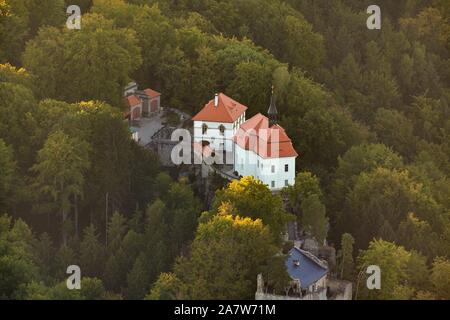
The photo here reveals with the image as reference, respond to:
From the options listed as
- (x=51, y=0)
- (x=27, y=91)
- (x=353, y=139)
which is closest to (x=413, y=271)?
(x=353, y=139)

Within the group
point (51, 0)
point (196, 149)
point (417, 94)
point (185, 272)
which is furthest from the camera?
point (417, 94)

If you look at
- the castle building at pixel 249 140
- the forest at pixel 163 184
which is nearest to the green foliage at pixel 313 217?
the forest at pixel 163 184

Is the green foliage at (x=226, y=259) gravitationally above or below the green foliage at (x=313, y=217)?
below

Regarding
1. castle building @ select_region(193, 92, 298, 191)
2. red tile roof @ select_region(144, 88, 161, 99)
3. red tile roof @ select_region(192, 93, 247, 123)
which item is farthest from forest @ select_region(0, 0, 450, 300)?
red tile roof @ select_region(192, 93, 247, 123)

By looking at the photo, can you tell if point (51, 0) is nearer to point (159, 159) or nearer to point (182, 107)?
point (182, 107)

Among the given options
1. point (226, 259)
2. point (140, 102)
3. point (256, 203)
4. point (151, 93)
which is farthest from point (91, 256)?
point (151, 93)

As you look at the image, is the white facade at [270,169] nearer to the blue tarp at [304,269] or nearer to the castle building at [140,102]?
the blue tarp at [304,269]
